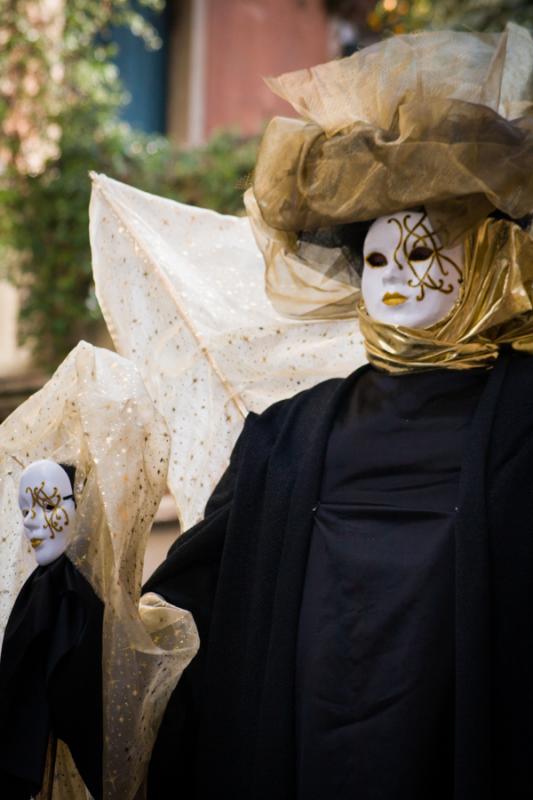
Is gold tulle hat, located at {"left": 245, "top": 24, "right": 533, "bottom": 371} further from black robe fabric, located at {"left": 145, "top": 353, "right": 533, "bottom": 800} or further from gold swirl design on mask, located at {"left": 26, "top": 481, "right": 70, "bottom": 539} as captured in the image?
gold swirl design on mask, located at {"left": 26, "top": 481, "right": 70, "bottom": 539}

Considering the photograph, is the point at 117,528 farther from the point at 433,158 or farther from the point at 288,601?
the point at 433,158

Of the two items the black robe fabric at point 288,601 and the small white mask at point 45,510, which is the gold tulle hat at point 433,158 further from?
the small white mask at point 45,510

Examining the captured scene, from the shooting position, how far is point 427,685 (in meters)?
2.13

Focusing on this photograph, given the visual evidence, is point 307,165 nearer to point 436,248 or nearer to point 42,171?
point 436,248

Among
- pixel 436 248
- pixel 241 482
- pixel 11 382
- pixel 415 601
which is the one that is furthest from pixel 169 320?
pixel 11 382

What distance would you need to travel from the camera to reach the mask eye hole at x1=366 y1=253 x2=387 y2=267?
2.42 metres

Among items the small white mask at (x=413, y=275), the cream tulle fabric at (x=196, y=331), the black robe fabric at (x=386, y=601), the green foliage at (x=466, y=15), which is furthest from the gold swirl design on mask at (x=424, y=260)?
the green foliage at (x=466, y=15)

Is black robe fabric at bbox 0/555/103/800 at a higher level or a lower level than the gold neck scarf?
lower

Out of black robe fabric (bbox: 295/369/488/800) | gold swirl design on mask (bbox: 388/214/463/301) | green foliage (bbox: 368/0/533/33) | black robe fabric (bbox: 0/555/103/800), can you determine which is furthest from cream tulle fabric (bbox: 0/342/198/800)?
green foliage (bbox: 368/0/533/33)

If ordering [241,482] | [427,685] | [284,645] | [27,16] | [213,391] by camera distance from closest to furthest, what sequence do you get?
[427,685] < [284,645] < [241,482] < [213,391] < [27,16]

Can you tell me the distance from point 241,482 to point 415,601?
0.50 meters

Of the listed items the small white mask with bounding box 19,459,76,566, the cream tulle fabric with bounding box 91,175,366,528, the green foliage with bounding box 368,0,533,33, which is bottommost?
the small white mask with bounding box 19,459,76,566

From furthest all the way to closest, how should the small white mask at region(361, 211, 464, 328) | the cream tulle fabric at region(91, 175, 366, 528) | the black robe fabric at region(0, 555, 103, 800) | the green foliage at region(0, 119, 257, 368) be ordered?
the green foliage at region(0, 119, 257, 368) → the cream tulle fabric at region(91, 175, 366, 528) → the small white mask at region(361, 211, 464, 328) → the black robe fabric at region(0, 555, 103, 800)

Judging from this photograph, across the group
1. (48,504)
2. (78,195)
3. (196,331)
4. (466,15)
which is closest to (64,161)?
(78,195)
